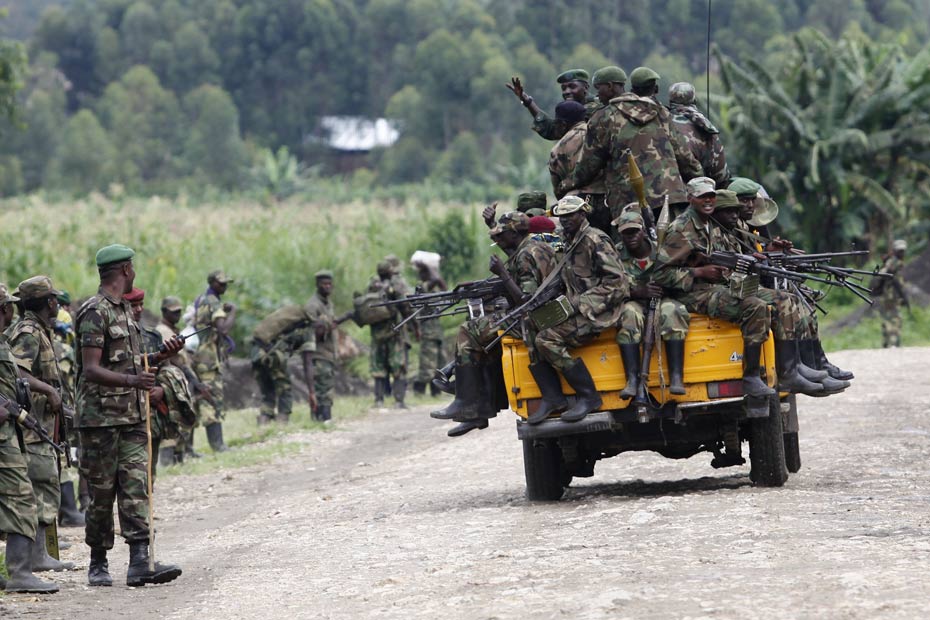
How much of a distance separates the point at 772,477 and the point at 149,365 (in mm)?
4507

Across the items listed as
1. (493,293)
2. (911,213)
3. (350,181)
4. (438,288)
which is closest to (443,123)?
(350,181)

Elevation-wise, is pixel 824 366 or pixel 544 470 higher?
pixel 824 366

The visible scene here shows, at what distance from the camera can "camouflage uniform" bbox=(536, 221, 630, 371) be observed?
11242 mm

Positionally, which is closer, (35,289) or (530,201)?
(35,289)

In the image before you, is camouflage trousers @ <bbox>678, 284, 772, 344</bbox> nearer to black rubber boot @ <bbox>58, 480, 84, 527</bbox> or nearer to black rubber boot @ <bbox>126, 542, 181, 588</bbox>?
black rubber boot @ <bbox>126, 542, 181, 588</bbox>

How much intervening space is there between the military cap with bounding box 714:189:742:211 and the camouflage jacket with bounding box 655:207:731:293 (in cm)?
22

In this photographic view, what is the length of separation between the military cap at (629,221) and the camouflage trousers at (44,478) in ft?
14.1

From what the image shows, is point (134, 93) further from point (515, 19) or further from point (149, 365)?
point (149, 365)

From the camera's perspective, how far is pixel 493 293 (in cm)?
1195

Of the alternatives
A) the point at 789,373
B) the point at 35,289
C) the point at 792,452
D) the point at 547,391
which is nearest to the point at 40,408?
the point at 35,289

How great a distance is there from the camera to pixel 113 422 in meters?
9.91

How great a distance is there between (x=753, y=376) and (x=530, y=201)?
2.51 metres

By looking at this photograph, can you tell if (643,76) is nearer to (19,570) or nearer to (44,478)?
(44,478)

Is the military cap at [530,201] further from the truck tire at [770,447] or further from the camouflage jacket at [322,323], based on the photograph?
the camouflage jacket at [322,323]
